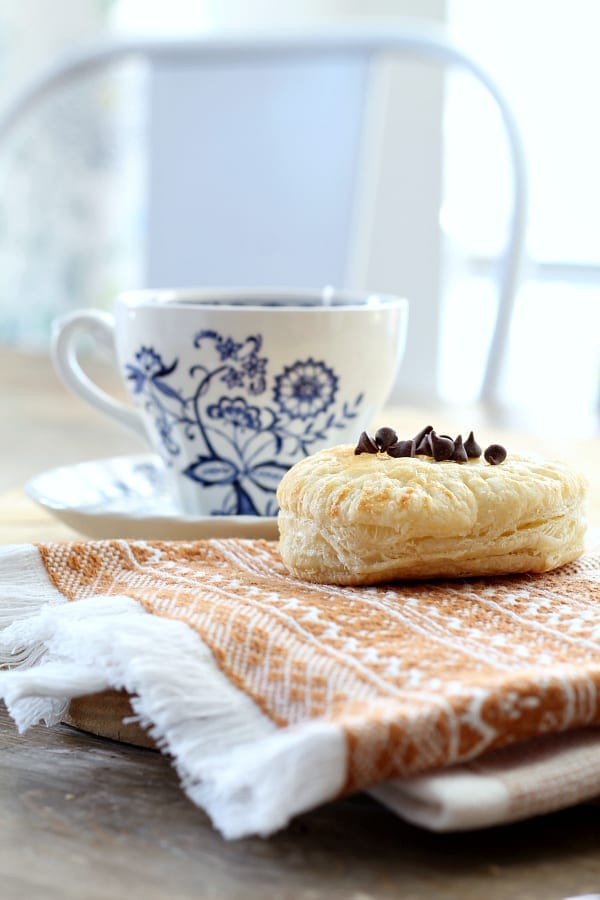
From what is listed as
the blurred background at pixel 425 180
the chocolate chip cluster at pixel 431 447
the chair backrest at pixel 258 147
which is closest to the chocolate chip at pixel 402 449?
the chocolate chip cluster at pixel 431 447

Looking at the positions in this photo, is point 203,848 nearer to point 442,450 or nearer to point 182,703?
point 182,703

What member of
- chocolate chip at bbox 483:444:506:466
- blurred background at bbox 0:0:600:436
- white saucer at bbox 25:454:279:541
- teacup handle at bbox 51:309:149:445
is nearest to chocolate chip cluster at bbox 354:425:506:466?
chocolate chip at bbox 483:444:506:466

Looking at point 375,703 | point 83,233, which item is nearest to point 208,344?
point 375,703

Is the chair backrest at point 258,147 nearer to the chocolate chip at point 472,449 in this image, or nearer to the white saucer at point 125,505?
the white saucer at point 125,505

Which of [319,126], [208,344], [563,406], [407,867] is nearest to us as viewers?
[407,867]

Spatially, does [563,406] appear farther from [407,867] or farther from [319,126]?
[407,867]

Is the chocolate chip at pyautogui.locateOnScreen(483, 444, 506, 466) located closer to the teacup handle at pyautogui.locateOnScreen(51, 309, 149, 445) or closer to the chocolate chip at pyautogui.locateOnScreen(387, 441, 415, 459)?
the chocolate chip at pyautogui.locateOnScreen(387, 441, 415, 459)
